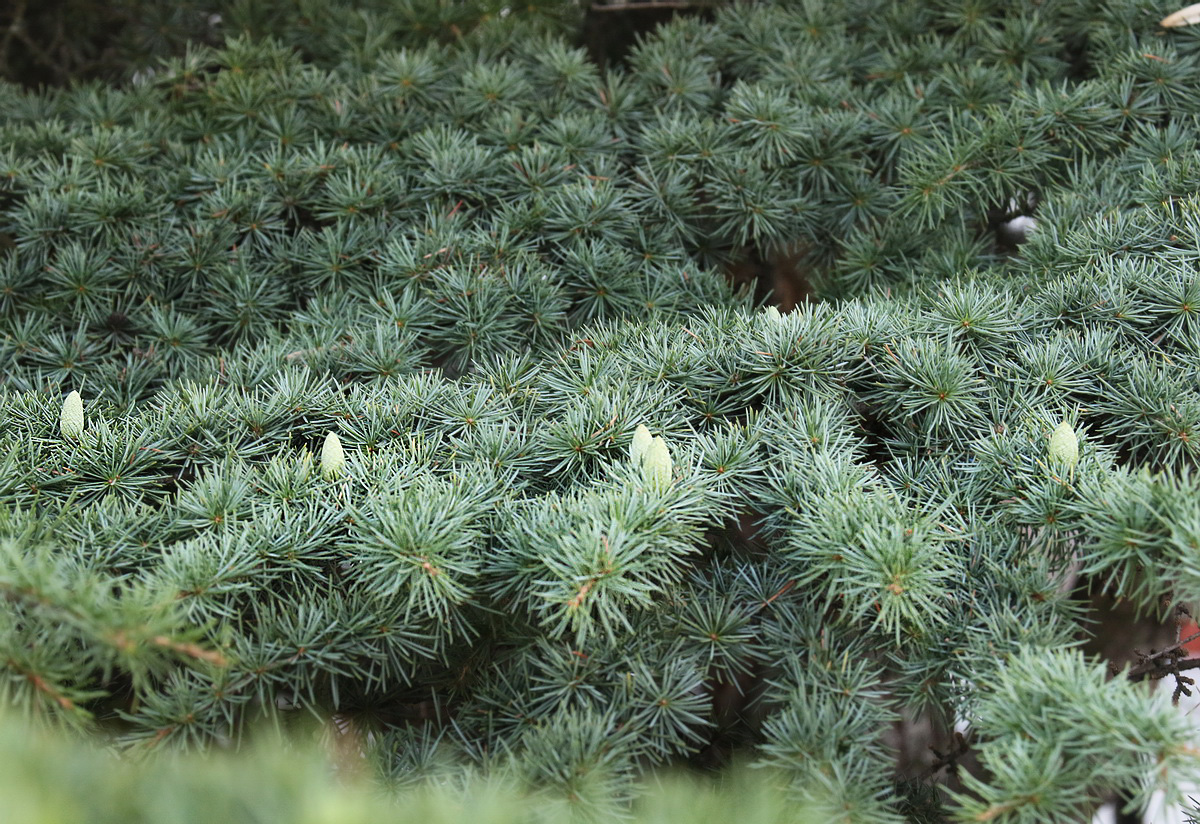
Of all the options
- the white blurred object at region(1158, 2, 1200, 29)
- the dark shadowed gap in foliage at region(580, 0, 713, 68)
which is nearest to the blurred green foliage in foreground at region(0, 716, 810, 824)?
the white blurred object at region(1158, 2, 1200, 29)

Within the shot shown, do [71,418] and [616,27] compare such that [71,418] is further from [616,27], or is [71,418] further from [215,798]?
[616,27]

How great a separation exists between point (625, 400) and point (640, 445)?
79 millimetres

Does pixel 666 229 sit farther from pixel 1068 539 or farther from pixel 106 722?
pixel 106 722

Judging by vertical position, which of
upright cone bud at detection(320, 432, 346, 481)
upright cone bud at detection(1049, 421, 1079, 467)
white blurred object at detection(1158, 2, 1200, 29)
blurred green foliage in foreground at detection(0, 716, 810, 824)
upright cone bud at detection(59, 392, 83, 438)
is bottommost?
upright cone bud at detection(59, 392, 83, 438)

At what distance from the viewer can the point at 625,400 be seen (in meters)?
0.73

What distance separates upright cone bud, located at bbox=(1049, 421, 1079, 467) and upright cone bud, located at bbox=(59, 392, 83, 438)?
2.38ft

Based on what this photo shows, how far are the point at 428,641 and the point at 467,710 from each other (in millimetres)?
54

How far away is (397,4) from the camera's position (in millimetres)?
1361

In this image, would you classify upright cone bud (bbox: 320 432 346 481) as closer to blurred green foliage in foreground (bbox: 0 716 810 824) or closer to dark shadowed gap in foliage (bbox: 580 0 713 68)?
blurred green foliage in foreground (bbox: 0 716 810 824)

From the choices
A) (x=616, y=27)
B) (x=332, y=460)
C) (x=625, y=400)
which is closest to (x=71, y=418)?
(x=332, y=460)

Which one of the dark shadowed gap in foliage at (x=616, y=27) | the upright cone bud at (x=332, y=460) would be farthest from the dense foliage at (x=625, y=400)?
the dark shadowed gap in foliage at (x=616, y=27)

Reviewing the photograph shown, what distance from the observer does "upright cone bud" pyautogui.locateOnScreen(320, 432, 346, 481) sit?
692 millimetres

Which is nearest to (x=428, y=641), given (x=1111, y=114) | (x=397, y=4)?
(x=1111, y=114)

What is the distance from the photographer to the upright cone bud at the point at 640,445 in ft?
2.14
